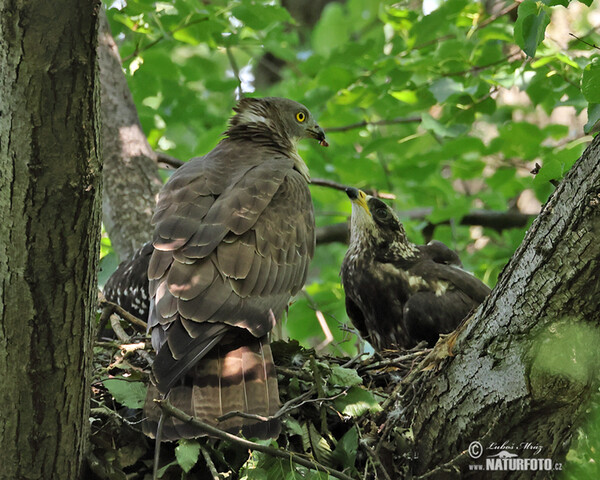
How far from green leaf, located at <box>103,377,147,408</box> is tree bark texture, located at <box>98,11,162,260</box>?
6.13 ft

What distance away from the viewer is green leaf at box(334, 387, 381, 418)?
10.7ft

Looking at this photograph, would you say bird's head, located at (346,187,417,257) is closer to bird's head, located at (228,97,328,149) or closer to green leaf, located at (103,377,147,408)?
bird's head, located at (228,97,328,149)

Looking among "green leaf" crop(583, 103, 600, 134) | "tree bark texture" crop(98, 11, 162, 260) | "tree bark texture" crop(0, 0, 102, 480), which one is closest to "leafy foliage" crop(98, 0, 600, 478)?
"tree bark texture" crop(98, 11, 162, 260)

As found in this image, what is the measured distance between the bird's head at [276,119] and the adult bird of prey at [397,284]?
1.97ft

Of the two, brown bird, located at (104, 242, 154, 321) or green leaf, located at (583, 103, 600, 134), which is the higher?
green leaf, located at (583, 103, 600, 134)

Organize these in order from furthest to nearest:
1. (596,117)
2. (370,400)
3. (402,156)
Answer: (402,156) → (370,400) → (596,117)

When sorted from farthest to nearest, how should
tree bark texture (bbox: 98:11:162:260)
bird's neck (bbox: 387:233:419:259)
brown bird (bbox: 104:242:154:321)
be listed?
tree bark texture (bbox: 98:11:162:260)
bird's neck (bbox: 387:233:419:259)
brown bird (bbox: 104:242:154:321)

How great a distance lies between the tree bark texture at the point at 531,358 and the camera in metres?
2.56

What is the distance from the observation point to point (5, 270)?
2328mm

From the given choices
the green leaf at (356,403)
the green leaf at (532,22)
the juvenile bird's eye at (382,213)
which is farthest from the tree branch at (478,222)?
the green leaf at (532,22)

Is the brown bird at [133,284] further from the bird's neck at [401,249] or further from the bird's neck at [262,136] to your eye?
the bird's neck at [401,249]

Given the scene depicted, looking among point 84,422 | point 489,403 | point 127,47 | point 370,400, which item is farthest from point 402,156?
point 84,422

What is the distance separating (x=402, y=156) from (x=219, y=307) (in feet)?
12.5

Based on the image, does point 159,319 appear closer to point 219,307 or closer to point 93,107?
point 219,307
